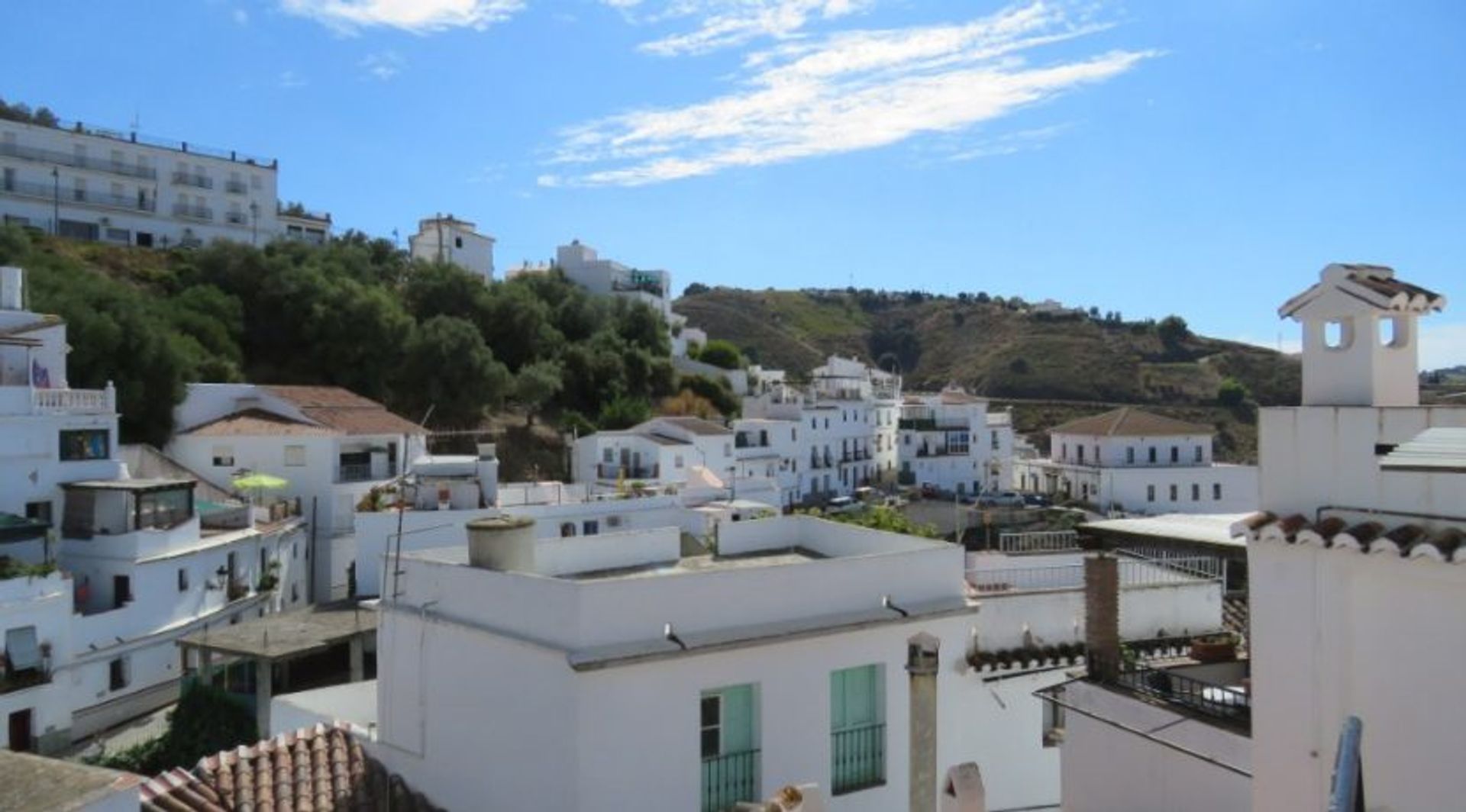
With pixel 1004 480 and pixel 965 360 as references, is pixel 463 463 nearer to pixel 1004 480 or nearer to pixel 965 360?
pixel 1004 480

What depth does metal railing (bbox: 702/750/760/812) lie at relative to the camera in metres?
9.54

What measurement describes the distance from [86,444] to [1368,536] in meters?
30.3

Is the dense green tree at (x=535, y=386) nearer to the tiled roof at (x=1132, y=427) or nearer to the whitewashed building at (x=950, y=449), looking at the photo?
the whitewashed building at (x=950, y=449)

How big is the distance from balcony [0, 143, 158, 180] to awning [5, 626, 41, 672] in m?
43.8

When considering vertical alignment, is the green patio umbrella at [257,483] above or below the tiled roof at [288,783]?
above

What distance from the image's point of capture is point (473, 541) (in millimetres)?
10984

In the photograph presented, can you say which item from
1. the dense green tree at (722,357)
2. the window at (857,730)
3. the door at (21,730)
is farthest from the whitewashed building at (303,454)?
the dense green tree at (722,357)

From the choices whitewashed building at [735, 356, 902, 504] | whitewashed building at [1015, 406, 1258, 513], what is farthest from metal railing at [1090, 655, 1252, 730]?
whitewashed building at [1015, 406, 1258, 513]

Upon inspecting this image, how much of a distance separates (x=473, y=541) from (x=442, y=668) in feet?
4.56

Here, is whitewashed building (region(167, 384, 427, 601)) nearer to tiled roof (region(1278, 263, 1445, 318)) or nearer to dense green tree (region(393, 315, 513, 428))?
dense green tree (region(393, 315, 513, 428))

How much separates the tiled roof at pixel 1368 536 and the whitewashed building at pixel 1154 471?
55745mm

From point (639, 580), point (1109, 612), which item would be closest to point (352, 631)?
point (639, 580)

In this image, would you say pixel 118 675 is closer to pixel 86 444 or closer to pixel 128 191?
pixel 86 444

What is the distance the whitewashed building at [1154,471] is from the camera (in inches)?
2333
